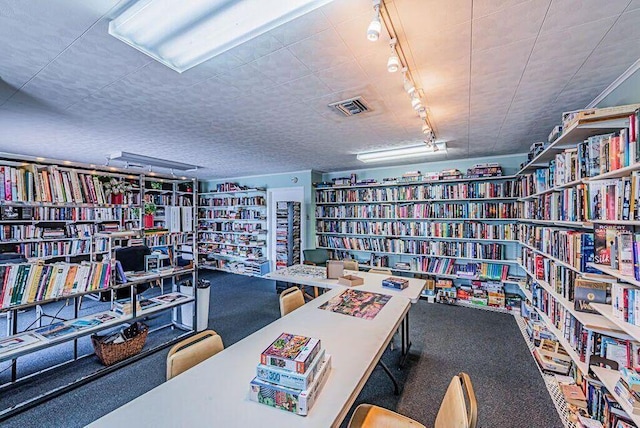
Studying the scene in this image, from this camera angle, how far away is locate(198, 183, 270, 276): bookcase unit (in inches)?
262

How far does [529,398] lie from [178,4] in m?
3.59

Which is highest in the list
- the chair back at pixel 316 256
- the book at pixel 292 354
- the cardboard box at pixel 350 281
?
the book at pixel 292 354

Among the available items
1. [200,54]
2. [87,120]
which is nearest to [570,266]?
[200,54]

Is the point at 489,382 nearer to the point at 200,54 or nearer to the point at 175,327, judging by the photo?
the point at 200,54

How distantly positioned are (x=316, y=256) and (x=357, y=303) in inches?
128

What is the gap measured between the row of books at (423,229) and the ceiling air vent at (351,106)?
2983 millimetres

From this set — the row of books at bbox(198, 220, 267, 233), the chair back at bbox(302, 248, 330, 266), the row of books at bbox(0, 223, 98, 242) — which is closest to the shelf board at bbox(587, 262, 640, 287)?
the chair back at bbox(302, 248, 330, 266)

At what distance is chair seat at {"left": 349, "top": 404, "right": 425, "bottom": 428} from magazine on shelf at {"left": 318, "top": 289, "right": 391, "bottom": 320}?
65 cm

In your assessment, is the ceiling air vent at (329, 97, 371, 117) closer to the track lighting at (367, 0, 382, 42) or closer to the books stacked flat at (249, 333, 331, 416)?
the track lighting at (367, 0, 382, 42)

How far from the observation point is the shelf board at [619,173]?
4.68 ft

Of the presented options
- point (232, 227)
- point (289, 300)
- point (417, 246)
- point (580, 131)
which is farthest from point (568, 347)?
point (232, 227)

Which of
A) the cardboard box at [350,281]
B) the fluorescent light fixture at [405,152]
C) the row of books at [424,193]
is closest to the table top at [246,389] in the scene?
the cardboard box at [350,281]

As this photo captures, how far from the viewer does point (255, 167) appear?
566cm

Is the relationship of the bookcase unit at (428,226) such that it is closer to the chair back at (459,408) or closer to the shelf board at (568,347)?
the shelf board at (568,347)
